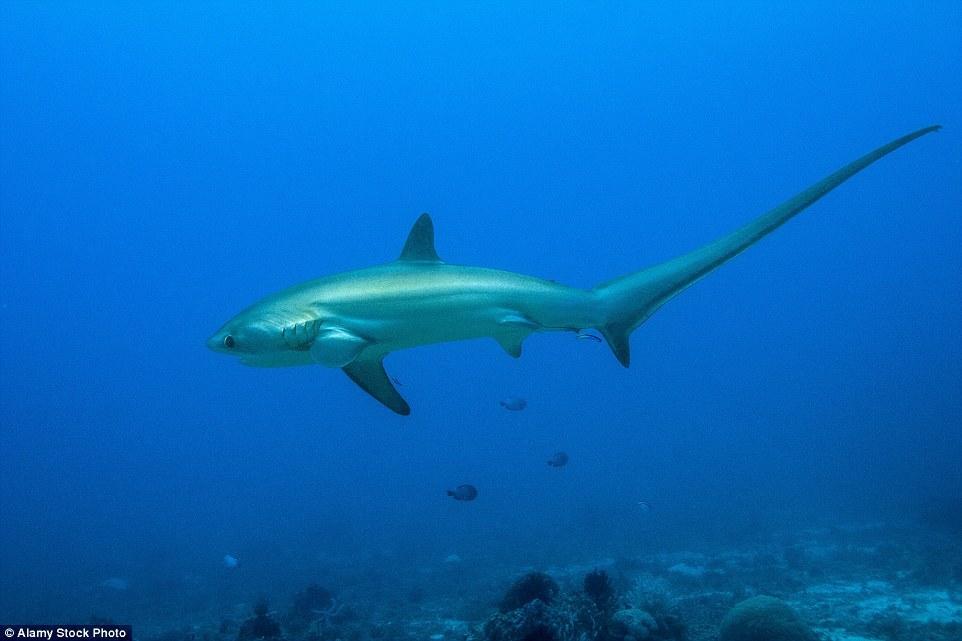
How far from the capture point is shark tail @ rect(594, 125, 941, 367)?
4.20 meters

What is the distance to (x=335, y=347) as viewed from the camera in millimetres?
4766

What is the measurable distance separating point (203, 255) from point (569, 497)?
14601 cm

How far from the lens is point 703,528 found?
27.4 meters

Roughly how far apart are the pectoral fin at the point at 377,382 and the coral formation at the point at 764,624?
6562 mm

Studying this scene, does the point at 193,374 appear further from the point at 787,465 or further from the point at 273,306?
the point at 273,306

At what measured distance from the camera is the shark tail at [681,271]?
4.20m

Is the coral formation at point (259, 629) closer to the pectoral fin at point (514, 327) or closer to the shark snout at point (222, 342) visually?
the shark snout at point (222, 342)

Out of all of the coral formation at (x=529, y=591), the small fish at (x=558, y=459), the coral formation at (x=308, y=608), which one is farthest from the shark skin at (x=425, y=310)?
the small fish at (x=558, y=459)

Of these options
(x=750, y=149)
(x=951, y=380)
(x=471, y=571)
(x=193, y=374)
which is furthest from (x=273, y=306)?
(x=193, y=374)

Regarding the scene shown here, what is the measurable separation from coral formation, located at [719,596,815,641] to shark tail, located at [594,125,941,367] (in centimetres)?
592

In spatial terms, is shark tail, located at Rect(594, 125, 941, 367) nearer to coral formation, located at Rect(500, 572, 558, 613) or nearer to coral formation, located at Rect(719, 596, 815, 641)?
coral formation, located at Rect(500, 572, 558, 613)

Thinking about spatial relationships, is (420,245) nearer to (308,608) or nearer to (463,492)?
Answer: (463,492)

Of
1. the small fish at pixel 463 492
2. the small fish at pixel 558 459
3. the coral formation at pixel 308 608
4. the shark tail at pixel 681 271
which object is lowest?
the coral formation at pixel 308 608

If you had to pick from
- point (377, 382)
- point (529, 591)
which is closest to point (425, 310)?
point (377, 382)
